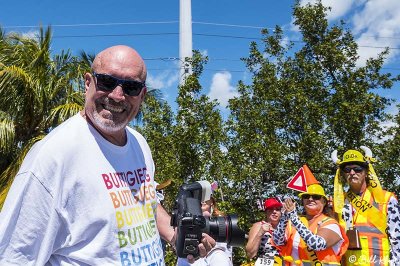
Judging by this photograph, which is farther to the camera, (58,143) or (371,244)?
(371,244)

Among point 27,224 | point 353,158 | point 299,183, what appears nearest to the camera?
point 27,224

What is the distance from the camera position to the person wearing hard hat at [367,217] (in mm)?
4945

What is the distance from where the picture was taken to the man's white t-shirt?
1.72 metres

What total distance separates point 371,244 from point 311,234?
0.81m

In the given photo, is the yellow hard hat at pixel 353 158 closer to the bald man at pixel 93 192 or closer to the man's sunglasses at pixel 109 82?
the bald man at pixel 93 192

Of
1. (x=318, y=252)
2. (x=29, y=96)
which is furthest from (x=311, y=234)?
(x=29, y=96)

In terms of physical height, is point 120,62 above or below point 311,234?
above

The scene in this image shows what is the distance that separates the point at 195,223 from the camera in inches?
81.7

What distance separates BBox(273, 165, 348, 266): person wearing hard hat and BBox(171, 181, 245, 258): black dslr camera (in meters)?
2.49

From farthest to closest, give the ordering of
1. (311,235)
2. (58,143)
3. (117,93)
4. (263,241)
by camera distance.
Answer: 1. (263,241)
2. (311,235)
3. (117,93)
4. (58,143)

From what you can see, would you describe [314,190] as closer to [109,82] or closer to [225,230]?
[225,230]

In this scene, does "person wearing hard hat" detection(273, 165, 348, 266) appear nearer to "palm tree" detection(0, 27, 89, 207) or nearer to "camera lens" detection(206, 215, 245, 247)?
"camera lens" detection(206, 215, 245, 247)

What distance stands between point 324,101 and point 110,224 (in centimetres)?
734

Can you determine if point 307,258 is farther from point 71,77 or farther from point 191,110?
point 71,77
